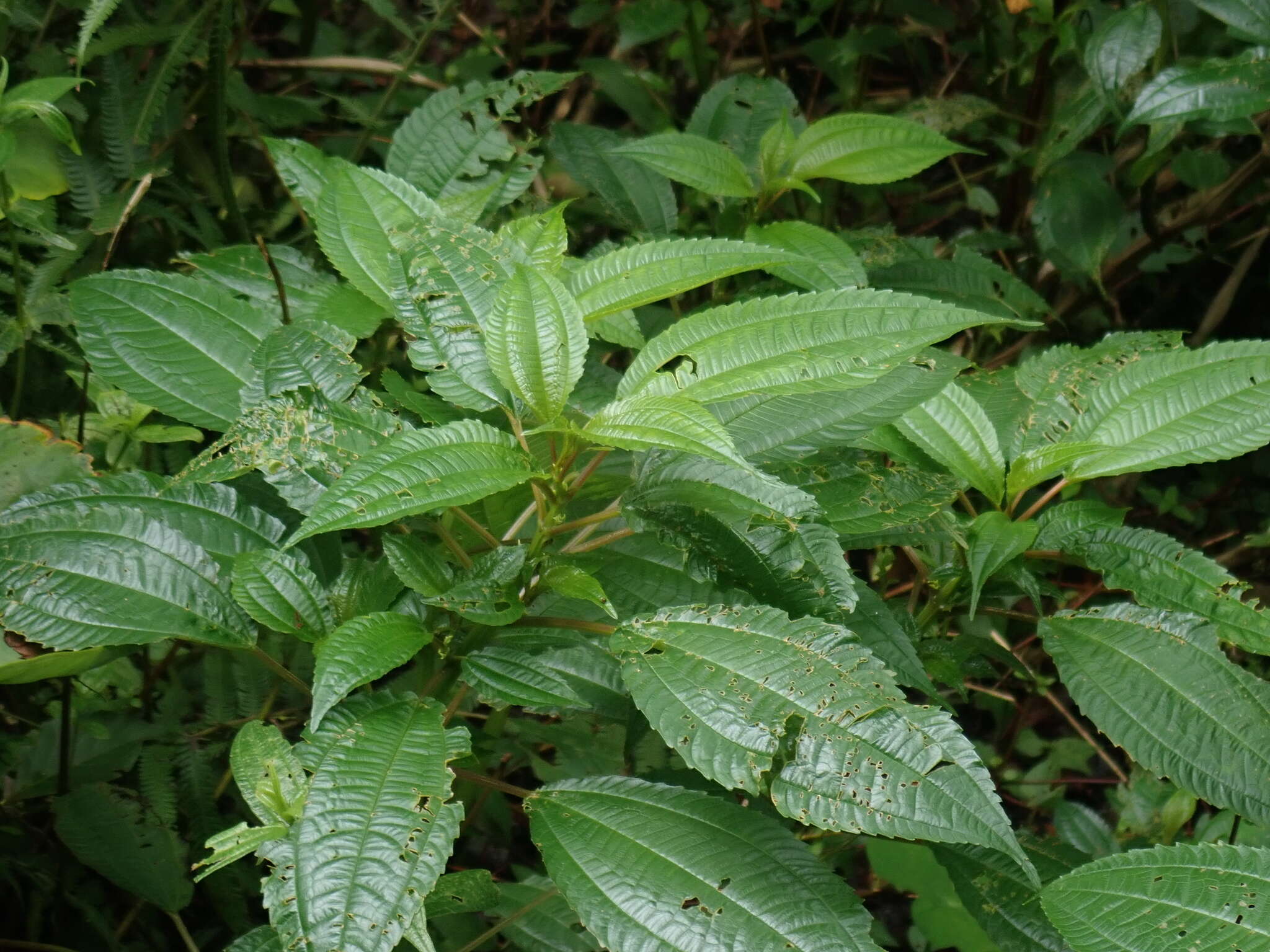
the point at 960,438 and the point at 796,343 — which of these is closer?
the point at 796,343

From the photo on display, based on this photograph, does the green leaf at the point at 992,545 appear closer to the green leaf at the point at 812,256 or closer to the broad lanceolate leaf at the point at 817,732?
the broad lanceolate leaf at the point at 817,732

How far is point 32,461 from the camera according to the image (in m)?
1.15

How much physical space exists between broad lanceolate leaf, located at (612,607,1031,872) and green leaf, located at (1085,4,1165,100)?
4.37ft

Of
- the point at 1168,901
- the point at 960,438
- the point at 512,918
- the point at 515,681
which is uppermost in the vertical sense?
the point at 960,438

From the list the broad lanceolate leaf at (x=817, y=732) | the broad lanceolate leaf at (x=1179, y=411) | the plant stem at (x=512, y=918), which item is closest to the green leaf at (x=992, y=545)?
the broad lanceolate leaf at (x=1179, y=411)

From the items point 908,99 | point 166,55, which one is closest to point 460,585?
point 166,55

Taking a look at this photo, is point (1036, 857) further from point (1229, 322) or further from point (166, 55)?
point (1229, 322)

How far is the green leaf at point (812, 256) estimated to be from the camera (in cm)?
138

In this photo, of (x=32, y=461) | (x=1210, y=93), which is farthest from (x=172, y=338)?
(x=1210, y=93)

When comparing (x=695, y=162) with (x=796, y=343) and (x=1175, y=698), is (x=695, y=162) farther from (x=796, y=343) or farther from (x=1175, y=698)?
(x=1175, y=698)

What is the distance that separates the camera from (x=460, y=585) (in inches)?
35.8

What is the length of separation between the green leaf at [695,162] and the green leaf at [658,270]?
456 millimetres

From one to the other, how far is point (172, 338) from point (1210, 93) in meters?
1.45

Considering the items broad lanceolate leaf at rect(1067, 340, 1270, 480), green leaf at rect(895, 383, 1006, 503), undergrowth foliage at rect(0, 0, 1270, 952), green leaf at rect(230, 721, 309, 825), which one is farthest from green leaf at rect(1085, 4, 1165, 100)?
green leaf at rect(230, 721, 309, 825)
